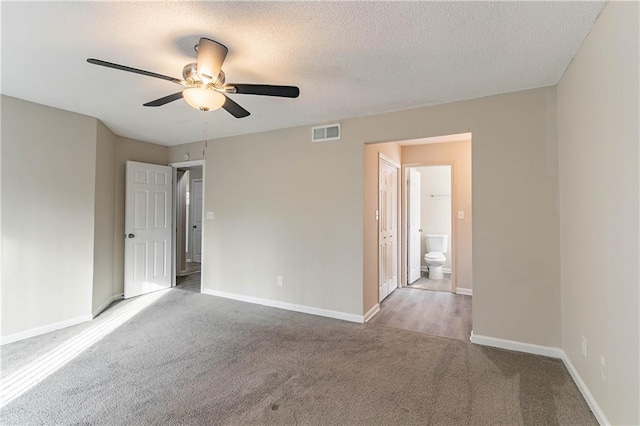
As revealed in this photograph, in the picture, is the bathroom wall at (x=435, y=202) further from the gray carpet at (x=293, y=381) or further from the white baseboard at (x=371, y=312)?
the gray carpet at (x=293, y=381)

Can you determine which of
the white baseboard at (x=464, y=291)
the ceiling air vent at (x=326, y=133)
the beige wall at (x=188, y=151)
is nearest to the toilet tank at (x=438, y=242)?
the white baseboard at (x=464, y=291)

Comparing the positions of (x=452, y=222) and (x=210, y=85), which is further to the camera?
(x=452, y=222)

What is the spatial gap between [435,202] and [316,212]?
3615mm

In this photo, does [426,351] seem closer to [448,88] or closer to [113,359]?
[448,88]

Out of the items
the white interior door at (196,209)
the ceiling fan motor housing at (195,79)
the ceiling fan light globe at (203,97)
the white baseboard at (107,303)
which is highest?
the ceiling fan motor housing at (195,79)

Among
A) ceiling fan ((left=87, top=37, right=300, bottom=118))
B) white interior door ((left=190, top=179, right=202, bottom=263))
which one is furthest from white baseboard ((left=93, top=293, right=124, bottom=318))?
ceiling fan ((left=87, top=37, right=300, bottom=118))

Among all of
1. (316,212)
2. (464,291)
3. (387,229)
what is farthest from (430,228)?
(316,212)

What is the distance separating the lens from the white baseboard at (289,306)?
11.7 feet

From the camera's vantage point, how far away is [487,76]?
2.51 metres

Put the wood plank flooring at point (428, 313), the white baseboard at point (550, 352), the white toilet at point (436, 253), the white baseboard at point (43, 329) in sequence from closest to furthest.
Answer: the white baseboard at point (550, 352) → the white baseboard at point (43, 329) → the wood plank flooring at point (428, 313) → the white toilet at point (436, 253)

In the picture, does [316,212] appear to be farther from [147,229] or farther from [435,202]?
[435,202]

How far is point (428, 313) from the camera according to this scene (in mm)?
3836

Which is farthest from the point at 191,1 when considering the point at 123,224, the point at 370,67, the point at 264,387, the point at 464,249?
the point at 464,249

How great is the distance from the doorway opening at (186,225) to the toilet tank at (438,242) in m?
4.42
